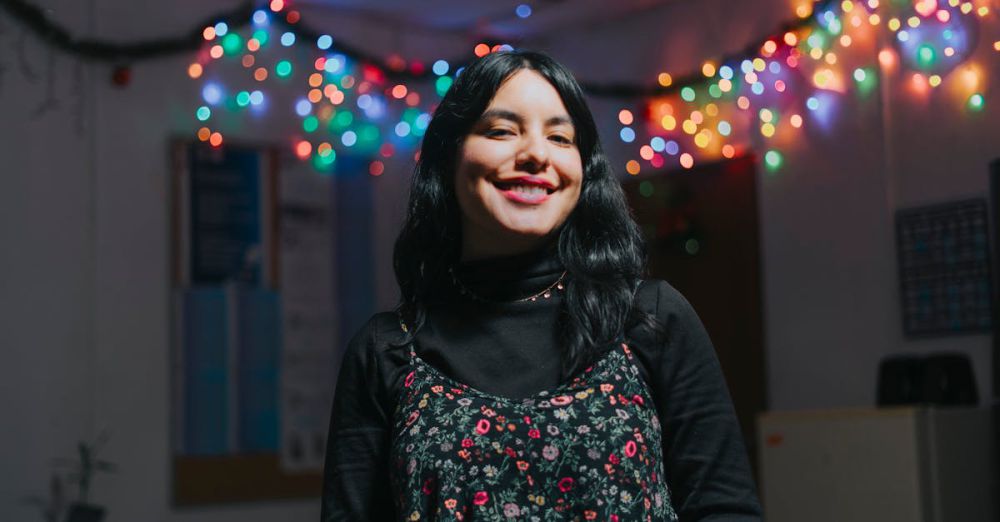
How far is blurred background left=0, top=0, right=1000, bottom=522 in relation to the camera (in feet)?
14.1

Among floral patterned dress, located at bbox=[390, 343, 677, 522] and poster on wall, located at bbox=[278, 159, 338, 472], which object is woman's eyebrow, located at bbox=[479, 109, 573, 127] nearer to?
floral patterned dress, located at bbox=[390, 343, 677, 522]

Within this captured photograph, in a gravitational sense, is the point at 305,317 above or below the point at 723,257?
below

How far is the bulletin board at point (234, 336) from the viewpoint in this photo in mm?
5086

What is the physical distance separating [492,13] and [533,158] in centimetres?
455

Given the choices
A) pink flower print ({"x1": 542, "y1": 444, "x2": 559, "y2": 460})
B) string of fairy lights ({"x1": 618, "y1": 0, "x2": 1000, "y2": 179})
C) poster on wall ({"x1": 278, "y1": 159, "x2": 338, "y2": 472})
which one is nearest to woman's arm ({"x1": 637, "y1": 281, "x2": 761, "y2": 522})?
pink flower print ({"x1": 542, "y1": 444, "x2": 559, "y2": 460})

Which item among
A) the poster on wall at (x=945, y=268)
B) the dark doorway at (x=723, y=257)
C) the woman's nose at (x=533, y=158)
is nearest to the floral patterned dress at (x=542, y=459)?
the woman's nose at (x=533, y=158)

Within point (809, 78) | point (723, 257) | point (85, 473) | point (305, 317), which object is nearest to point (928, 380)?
point (723, 257)

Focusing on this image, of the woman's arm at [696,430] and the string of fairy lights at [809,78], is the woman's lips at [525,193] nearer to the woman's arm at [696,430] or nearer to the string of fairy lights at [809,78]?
the woman's arm at [696,430]

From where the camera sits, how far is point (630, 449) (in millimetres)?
1209

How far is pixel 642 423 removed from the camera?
1229mm

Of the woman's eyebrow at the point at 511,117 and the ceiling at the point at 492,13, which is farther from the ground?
the ceiling at the point at 492,13

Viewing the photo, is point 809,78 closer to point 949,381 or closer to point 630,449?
point 949,381

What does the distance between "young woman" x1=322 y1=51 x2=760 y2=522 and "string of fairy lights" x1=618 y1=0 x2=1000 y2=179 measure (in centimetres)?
333

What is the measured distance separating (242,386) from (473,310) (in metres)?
4.01
